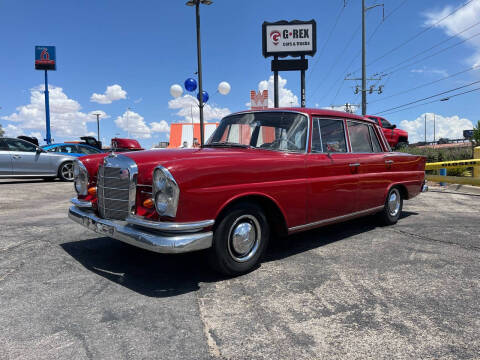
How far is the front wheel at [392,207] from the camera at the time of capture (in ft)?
→ 16.7

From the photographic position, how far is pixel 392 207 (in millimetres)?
5230

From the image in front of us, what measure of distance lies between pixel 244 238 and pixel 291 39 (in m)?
15.5

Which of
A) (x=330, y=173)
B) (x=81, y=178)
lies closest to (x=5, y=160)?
(x=81, y=178)

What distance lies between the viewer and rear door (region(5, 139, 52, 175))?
404 inches

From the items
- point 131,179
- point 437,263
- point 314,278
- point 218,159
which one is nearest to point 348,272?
point 314,278

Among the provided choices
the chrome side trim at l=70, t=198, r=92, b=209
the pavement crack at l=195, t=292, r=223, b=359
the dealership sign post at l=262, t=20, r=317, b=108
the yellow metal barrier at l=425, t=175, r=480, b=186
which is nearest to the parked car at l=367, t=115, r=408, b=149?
the dealership sign post at l=262, t=20, r=317, b=108

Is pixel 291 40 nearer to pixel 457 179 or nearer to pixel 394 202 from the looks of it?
pixel 457 179

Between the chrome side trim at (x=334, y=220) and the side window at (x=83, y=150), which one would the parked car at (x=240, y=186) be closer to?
the chrome side trim at (x=334, y=220)

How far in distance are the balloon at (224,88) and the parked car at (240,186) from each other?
1255 centimetres

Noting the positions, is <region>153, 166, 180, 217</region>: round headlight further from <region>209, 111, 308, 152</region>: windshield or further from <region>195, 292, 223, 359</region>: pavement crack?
<region>209, 111, 308, 152</region>: windshield

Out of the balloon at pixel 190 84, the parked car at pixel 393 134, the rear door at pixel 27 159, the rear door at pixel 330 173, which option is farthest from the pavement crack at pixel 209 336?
the parked car at pixel 393 134

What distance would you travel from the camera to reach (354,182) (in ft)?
14.0

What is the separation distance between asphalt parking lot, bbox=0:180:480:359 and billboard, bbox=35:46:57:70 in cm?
3284

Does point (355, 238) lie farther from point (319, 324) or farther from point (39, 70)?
point (39, 70)
